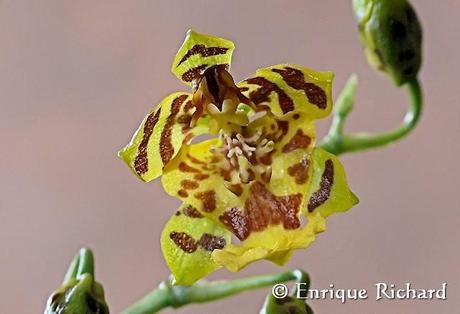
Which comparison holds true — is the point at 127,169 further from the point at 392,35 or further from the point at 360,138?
the point at 392,35

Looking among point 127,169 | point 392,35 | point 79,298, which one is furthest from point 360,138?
point 127,169

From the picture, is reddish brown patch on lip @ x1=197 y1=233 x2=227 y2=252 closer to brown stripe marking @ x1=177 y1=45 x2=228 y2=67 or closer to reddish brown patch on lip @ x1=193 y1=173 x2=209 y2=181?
reddish brown patch on lip @ x1=193 y1=173 x2=209 y2=181

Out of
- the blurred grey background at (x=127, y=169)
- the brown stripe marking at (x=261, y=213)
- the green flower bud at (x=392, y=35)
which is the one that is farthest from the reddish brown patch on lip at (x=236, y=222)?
the blurred grey background at (x=127, y=169)

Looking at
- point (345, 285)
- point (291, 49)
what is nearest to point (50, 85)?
point (291, 49)

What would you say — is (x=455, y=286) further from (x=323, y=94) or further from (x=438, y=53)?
(x=323, y=94)

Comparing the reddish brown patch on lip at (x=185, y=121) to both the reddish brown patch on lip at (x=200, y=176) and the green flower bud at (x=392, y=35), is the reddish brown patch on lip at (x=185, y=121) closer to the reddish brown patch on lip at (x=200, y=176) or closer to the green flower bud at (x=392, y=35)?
the reddish brown patch on lip at (x=200, y=176)

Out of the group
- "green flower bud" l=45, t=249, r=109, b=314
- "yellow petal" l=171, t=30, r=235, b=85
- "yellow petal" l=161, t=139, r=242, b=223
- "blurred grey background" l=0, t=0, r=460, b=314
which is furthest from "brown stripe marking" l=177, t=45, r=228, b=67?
"blurred grey background" l=0, t=0, r=460, b=314
